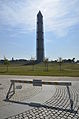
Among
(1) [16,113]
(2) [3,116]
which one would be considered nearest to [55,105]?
(1) [16,113]

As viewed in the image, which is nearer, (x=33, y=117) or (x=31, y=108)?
(x=33, y=117)

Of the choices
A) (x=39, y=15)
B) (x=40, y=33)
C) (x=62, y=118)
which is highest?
(x=39, y=15)

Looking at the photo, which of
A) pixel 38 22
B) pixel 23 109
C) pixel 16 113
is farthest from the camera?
pixel 38 22

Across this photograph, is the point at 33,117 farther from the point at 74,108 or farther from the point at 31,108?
the point at 74,108

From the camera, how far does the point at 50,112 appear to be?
6977 millimetres

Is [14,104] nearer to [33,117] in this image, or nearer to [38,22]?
[33,117]

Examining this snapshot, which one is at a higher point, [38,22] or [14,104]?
[38,22]

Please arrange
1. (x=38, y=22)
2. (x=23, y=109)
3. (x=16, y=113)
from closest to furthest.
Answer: (x=16, y=113)
(x=23, y=109)
(x=38, y=22)

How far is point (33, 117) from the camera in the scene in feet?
20.6

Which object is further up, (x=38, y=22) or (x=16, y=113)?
(x=38, y=22)

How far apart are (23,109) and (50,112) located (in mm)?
1070

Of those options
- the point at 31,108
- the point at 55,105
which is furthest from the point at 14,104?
the point at 55,105

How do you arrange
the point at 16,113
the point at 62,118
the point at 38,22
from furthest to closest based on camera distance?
the point at 38,22
the point at 16,113
the point at 62,118

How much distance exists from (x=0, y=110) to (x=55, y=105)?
2.27m
